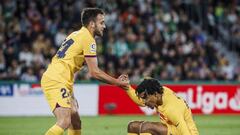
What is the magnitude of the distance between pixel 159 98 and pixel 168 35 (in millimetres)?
13674

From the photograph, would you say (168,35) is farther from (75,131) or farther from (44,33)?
(75,131)

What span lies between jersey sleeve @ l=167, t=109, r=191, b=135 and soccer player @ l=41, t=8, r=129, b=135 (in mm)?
975

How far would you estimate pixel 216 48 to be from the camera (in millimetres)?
23938

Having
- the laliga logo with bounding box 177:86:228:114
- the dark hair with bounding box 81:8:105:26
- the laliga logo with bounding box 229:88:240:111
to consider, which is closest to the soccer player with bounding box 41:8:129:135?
the dark hair with bounding box 81:8:105:26

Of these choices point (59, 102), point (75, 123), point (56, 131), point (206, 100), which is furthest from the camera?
point (206, 100)

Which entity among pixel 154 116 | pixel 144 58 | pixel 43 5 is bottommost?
pixel 154 116

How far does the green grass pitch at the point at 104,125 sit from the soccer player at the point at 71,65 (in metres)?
4.58

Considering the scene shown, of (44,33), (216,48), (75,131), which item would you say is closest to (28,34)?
(44,33)

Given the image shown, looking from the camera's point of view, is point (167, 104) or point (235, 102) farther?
point (235, 102)

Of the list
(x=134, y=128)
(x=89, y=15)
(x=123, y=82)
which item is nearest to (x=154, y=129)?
(x=134, y=128)

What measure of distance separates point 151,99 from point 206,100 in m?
10.9

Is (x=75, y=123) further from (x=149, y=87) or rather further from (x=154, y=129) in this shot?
(x=149, y=87)

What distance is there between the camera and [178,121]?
337 inches

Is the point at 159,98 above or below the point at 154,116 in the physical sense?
above
